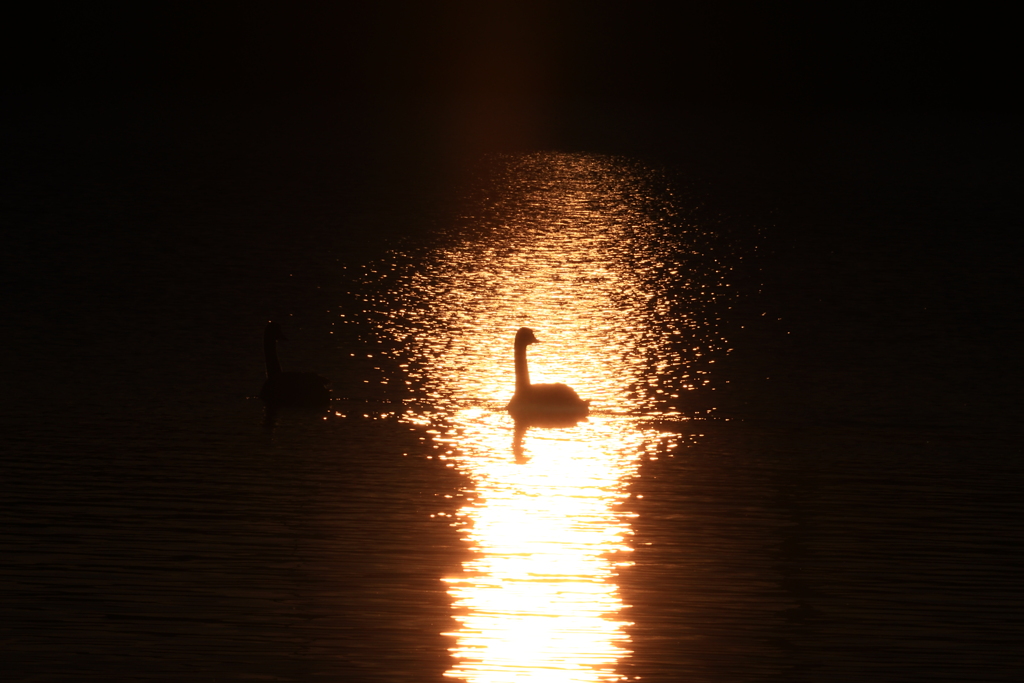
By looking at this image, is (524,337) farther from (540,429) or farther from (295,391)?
(295,391)

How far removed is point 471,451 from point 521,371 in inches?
82.5

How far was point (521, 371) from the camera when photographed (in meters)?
15.2

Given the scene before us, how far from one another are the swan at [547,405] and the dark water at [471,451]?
28cm

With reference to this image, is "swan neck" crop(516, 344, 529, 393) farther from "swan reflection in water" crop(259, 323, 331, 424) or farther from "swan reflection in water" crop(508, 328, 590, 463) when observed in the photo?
"swan reflection in water" crop(259, 323, 331, 424)

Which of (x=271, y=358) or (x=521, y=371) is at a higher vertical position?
(x=271, y=358)

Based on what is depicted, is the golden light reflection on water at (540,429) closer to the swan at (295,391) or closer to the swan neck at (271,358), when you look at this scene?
the swan at (295,391)

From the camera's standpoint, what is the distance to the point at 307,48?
3819 inches

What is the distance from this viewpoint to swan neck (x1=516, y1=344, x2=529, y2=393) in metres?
15.0

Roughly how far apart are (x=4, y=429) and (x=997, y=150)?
4320 centimetres

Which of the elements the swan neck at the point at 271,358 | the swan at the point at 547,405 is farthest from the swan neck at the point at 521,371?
the swan neck at the point at 271,358

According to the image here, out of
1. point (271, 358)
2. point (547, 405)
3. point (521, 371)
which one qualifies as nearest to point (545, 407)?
point (547, 405)

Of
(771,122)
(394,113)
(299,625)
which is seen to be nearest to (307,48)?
(394,113)

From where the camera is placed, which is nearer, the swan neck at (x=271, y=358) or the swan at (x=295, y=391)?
the swan at (x=295, y=391)

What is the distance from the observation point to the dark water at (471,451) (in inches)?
338
